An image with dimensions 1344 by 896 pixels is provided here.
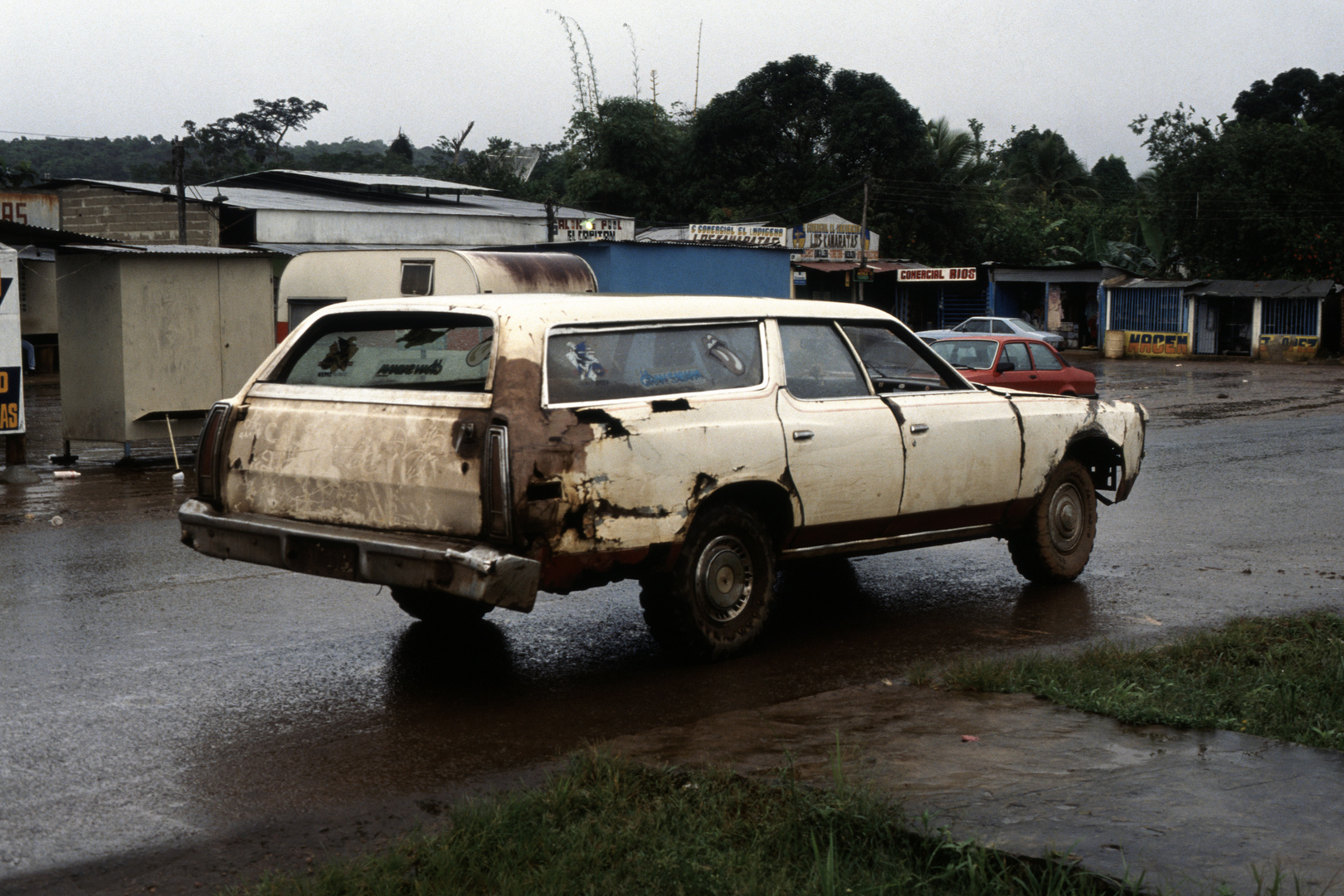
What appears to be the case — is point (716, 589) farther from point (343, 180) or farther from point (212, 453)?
point (343, 180)

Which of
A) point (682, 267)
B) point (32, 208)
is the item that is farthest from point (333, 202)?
point (682, 267)

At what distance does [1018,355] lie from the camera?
67.1ft

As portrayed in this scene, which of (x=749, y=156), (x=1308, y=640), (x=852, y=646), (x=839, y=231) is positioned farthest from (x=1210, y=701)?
(x=749, y=156)

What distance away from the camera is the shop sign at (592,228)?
128ft

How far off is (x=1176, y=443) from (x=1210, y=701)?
12.5m

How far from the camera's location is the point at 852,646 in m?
6.80

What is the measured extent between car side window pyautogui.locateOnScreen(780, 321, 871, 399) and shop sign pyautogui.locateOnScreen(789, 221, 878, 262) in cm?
3921

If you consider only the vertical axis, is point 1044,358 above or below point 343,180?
below

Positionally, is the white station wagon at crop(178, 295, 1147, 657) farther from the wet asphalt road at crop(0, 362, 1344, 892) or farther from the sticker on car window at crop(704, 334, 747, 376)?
the wet asphalt road at crop(0, 362, 1344, 892)

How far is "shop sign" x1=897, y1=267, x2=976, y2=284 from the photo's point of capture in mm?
47500

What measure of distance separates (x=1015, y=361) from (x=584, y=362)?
15.7m

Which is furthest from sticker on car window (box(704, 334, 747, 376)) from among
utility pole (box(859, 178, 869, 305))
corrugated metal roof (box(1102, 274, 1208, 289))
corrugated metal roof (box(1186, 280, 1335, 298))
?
corrugated metal roof (box(1102, 274, 1208, 289))

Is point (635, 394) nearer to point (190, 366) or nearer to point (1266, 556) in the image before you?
point (1266, 556)

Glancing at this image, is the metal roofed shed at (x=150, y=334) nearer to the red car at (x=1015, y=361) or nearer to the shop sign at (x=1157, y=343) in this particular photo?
the red car at (x=1015, y=361)
